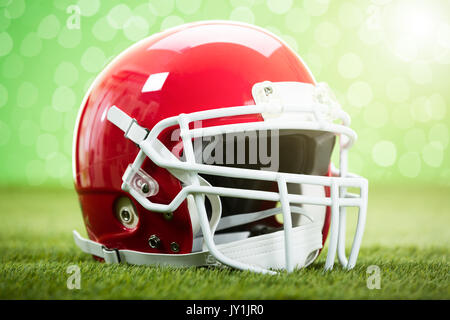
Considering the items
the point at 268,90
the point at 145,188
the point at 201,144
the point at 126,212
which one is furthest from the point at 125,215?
the point at 268,90

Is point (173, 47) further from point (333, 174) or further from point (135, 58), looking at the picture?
point (333, 174)

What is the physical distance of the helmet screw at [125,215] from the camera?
115 cm

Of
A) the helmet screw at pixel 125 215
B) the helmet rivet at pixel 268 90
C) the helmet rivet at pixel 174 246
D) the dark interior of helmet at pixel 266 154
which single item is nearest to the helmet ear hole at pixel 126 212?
the helmet screw at pixel 125 215

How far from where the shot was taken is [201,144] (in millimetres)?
1077

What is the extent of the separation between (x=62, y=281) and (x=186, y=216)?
27 centimetres

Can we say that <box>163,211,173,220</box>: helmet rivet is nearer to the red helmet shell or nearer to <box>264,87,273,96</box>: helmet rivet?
the red helmet shell

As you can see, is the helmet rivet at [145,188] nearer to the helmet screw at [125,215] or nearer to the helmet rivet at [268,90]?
the helmet screw at [125,215]

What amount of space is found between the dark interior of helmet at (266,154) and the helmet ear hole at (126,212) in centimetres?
20

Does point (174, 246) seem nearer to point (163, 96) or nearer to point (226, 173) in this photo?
point (226, 173)

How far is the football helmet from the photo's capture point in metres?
1.03

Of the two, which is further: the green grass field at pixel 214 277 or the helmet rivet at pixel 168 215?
the helmet rivet at pixel 168 215

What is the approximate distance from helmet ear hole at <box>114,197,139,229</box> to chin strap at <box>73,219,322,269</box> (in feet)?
0.21

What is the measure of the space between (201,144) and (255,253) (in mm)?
256
